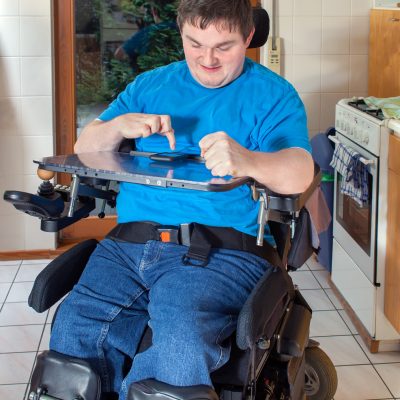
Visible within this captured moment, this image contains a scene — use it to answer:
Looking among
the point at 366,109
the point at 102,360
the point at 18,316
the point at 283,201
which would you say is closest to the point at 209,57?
the point at 283,201

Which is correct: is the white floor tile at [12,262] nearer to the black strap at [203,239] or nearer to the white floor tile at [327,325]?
the white floor tile at [327,325]

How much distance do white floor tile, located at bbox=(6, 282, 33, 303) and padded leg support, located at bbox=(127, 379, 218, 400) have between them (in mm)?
1930

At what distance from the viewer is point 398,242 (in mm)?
2607

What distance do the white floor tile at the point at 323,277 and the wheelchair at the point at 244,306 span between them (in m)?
1.40

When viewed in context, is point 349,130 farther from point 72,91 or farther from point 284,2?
point 72,91

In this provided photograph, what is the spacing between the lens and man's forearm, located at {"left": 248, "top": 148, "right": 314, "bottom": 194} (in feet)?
5.26

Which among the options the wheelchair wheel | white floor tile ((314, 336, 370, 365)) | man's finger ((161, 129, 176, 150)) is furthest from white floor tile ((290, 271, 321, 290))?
man's finger ((161, 129, 176, 150))

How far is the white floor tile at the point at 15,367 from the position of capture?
263 cm

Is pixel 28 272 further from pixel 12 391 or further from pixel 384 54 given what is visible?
pixel 384 54

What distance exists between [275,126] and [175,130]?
0.81ft

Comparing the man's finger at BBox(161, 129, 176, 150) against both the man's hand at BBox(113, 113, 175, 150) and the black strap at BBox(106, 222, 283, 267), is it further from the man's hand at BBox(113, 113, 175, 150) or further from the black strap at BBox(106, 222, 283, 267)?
the black strap at BBox(106, 222, 283, 267)

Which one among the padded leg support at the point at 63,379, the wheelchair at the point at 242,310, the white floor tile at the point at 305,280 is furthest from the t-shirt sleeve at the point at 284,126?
the white floor tile at the point at 305,280

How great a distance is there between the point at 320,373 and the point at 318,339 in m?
0.62

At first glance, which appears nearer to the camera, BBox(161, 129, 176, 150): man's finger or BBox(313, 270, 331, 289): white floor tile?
BBox(161, 129, 176, 150): man's finger
